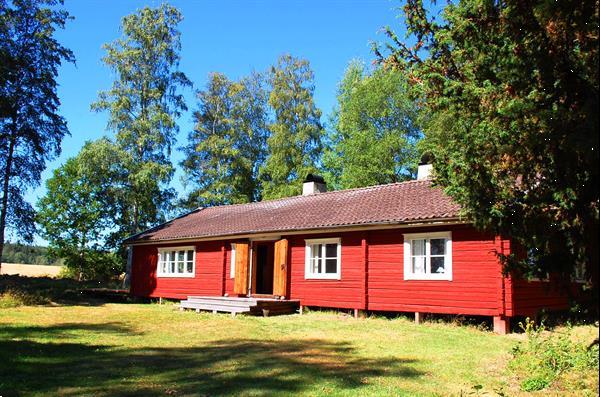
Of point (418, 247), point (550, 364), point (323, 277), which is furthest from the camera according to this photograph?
point (323, 277)

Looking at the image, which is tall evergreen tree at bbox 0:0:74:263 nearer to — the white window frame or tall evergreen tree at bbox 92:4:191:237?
tall evergreen tree at bbox 92:4:191:237

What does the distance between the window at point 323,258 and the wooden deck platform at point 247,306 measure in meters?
1.24

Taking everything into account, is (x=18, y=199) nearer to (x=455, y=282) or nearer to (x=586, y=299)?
(x=455, y=282)

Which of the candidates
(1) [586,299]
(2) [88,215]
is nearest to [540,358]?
(1) [586,299]

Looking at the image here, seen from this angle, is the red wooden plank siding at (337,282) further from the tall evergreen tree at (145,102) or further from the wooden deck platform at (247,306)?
the tall evergreen tree at (145,102)

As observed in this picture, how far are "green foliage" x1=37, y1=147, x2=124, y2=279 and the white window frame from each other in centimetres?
2803

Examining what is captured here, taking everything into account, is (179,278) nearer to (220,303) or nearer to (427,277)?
(220,303)

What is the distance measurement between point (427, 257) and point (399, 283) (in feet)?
3.78

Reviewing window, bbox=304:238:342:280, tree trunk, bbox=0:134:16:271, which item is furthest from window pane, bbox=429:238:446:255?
tree trunk, bbox=0:134:16:271

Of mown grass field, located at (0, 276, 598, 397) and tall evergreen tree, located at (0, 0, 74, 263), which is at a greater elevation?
tall evergreen tree, located at (0, 0, 74, 263)

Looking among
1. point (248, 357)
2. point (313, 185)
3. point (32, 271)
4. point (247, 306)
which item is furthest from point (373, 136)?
point (32, 271)

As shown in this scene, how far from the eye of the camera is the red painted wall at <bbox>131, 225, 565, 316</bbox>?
503 inches

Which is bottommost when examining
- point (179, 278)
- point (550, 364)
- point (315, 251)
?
point (550, 364)

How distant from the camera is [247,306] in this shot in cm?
1625
